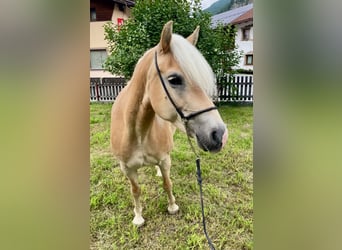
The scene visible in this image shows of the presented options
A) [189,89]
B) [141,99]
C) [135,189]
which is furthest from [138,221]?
[189,89]

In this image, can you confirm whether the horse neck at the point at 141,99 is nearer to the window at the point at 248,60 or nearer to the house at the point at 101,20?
the house at the point at 101,20

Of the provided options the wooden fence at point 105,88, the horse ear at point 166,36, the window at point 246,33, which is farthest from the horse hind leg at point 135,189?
the window at point 246,33

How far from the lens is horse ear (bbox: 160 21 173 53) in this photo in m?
0.53

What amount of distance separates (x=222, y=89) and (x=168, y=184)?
0.45 meters

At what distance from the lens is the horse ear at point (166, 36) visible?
53cm

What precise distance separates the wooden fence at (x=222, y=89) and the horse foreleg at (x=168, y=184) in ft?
1.09

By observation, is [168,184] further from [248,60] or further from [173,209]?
[248,60]

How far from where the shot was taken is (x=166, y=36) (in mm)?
553

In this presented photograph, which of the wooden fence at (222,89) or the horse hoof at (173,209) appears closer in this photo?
the wooden fence at (222,89)
